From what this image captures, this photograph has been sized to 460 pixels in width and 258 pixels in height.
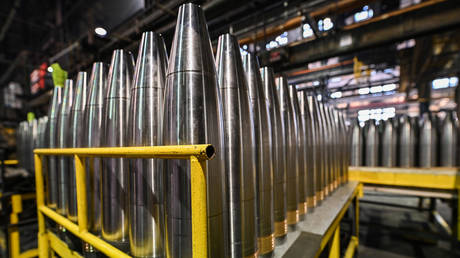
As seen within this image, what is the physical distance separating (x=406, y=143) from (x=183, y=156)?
247 cm

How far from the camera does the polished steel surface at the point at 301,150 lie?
1.09 m

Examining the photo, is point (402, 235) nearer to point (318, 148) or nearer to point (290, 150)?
point (318, 148)

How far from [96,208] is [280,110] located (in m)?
0.95

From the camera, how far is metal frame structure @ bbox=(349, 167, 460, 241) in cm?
171

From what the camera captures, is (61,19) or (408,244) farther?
(61,19)

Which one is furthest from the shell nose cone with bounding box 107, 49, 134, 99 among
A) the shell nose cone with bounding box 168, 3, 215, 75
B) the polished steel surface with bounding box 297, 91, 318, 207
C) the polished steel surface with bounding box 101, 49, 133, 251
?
the polished steel surface with bounding box 297, 91, 318, 207

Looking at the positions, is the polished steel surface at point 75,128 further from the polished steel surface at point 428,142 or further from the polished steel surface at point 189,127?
the polished steel surface at point 428,142

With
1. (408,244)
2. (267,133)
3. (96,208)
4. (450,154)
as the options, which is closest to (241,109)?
(267,133)

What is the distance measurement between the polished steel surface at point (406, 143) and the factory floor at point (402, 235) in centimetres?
77

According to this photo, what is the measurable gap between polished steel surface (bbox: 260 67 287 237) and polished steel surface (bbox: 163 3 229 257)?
335mm

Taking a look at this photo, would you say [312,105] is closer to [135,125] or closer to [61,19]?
[135,125]

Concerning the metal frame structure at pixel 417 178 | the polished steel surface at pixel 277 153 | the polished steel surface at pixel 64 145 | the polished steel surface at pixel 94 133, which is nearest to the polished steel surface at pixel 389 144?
the metal frame structure at pixel 417 178

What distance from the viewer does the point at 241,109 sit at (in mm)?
683

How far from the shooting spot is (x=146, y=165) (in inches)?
26.8
